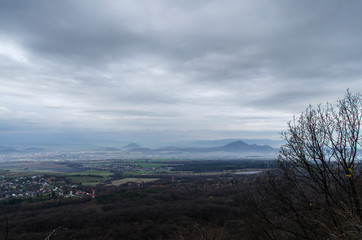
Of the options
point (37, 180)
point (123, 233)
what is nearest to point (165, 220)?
point (123, 233)

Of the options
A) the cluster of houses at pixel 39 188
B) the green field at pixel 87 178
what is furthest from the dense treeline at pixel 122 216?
the green field at pixel 87 178

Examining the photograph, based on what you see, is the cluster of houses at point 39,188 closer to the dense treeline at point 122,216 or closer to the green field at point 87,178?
the green field at point 87,178

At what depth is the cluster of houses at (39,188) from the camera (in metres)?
34.7

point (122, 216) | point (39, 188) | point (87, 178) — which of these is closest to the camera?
point (122, 216)

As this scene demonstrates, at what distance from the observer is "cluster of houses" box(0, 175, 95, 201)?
114 feet

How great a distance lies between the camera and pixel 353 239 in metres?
3.74

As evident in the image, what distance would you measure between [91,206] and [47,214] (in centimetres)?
512

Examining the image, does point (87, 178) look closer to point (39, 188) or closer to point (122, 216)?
point (39, 188)

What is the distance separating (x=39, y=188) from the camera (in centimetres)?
3962

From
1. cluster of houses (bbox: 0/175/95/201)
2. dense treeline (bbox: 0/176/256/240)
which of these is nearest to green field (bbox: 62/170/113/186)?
cluster of houses (bbox: 0/175/95/201)

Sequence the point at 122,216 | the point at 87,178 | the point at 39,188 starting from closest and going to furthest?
the point at 122,216 → the point at 39,188 → the point at 87,178

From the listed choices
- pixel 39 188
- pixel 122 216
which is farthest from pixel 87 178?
pixel 122 216

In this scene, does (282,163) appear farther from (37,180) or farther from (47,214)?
(37,180)

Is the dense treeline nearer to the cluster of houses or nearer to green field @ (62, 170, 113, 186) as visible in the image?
the cluster of houses
